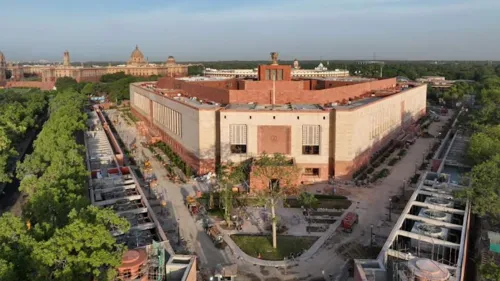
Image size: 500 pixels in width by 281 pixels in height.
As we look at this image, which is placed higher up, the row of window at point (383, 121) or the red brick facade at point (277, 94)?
the red brick facade at point (277, 94)

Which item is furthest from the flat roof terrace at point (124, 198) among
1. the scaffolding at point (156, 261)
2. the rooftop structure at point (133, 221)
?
the scaffolding at point (156, 261)

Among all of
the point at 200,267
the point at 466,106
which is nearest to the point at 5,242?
the point at 200,267

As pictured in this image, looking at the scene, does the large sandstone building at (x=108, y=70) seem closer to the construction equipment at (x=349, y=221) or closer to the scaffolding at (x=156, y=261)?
the construction equipment at (x=349, y=221)

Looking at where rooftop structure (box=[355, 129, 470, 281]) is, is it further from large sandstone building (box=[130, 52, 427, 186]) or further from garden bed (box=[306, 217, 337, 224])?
large sandstone building (box=[130, 52, 427, 186])

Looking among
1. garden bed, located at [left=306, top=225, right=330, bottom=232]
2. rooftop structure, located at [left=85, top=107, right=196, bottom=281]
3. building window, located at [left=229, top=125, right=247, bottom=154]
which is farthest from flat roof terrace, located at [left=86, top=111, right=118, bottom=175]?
garden bed, located at [left=306, top=225, right=330, bottom=232]

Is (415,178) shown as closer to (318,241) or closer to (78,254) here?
(318,241)

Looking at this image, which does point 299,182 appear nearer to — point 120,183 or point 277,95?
point 277,95

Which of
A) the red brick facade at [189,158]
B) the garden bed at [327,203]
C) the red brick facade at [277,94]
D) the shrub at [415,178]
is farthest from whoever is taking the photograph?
the red brick facade at [277,94]
